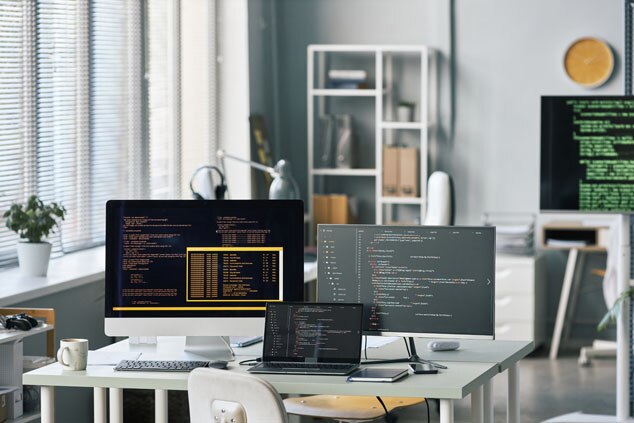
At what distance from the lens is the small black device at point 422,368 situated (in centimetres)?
334

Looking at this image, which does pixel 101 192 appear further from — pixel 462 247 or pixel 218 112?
pixel 462 247

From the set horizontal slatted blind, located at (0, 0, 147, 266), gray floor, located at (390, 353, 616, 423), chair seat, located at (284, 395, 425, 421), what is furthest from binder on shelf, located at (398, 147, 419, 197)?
chair seat, located at (284, 395, 425, 421)

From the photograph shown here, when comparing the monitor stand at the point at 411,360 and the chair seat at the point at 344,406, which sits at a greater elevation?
the monitor stand at the point at 411,360

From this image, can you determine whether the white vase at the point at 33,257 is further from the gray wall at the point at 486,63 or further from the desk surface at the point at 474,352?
the gray wall at the point at 486,63

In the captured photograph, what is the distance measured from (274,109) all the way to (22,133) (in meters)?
2.73

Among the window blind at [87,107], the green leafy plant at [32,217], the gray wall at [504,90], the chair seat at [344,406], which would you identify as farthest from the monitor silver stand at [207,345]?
the gray wall at [504,90]

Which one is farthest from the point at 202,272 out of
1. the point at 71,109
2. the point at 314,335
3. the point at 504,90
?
the point at 504,90

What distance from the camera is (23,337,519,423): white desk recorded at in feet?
10.4

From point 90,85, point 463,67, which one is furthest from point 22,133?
point 463,67

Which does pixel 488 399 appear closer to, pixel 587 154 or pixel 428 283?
pixel 428 283

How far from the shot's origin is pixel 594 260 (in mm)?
7297

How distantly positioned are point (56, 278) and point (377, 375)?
6.85 ft

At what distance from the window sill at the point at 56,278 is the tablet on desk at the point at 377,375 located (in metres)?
1.70

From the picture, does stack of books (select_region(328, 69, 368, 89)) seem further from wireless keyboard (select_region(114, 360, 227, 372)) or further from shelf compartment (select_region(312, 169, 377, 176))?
wireless keyboard (select_region(114, 360, 227, 372))
